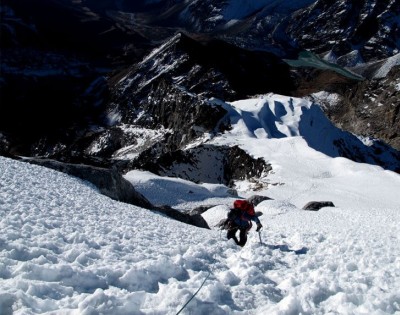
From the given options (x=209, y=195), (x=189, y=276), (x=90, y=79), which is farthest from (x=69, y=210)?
(x=90, y=79)

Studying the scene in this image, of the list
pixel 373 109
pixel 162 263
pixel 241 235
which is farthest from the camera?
pixel 373 109

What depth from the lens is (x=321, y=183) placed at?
49.6m

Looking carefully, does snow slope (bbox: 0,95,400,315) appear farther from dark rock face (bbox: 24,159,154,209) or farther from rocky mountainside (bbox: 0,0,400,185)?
rocky mountainside (bbox: 0,0,400,185)

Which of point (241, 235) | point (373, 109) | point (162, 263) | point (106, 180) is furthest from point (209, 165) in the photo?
point (373, 109)

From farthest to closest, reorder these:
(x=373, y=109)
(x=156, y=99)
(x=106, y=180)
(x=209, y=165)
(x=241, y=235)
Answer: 1. (x=373, y=109)
2. (x=156, y=99)
3. (x=209, y=165)
4. (x=106, y=180)
5. (x=241, y=235)

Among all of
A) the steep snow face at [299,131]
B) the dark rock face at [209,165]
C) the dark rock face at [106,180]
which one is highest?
the steep snow face at [299,131]

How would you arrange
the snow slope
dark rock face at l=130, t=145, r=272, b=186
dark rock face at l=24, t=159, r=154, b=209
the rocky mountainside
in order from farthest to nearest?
the rocky mountainside
dark rock face at l=130, t=145, r=272, b=186
dark rock face at l=24, t=159, r=154, b=209
the snow slope

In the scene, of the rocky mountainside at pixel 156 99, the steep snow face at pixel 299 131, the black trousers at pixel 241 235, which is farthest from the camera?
the rocky mountainside at pixel 156 99

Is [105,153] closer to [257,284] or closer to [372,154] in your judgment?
[372,154]

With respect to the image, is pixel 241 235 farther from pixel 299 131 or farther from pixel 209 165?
pixel 299 131

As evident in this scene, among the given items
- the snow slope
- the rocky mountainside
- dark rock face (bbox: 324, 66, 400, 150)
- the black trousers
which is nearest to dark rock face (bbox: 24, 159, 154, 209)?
the snow slope

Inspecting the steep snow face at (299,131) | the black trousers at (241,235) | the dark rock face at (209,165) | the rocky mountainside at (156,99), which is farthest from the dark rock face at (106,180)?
the steep snow face at (299,131)

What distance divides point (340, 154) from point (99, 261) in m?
65.7

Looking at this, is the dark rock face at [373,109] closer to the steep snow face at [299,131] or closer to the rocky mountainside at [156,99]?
the rocky mountainside at [156,99]
